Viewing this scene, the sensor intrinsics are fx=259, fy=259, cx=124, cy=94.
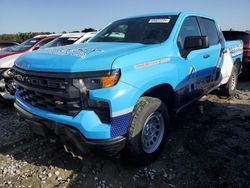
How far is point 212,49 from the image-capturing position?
4.55m

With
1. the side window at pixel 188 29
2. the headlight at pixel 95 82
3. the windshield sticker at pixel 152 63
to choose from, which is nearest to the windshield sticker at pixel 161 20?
the side window at pixel 188 29

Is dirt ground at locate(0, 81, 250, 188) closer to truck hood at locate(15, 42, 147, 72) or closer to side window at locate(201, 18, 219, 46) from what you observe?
truck hood at locate(15, 42, 147, 72)

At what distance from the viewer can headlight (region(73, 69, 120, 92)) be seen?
2523mm

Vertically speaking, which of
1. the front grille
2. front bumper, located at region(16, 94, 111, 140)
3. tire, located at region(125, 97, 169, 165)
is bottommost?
tire, located at region(125, 97, 169, 165)

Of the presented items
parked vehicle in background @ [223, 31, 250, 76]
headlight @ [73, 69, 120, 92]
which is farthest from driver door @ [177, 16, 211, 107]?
parked vehicle in background @ [223, 31, 250, 76]

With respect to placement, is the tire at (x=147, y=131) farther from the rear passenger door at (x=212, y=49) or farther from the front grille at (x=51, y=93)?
the rear passenger door at (x=212, y=49)

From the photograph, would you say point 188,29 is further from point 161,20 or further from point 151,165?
point 151,165

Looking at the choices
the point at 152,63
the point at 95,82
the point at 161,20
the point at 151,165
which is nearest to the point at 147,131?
the point at 151,165

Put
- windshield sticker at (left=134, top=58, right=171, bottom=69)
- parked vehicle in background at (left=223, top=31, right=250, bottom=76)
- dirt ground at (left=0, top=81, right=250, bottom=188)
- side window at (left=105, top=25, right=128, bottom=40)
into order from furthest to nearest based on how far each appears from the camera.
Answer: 1. parked vehicle in background at (left=223, top=31, right=250, bottom=76)
2. side window at (left=105, top=25, right=128, bottom=40)
3. dirt ground at (left=0, top=81, right=250, bottom=188)
4. windshield sticker at (left=134, top=58, right=171, bottom=69)

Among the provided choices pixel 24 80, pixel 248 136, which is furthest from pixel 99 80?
pixel 248 136

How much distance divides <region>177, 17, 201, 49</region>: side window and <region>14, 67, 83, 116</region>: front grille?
1.76 m

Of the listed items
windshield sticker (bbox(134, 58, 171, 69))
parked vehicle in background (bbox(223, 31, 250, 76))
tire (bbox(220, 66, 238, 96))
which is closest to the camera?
windshield sticker (bbox(134, 58, 171, 69))

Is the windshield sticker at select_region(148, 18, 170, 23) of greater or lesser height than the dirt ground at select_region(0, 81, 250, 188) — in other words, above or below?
above

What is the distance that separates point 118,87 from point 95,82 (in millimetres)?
231
